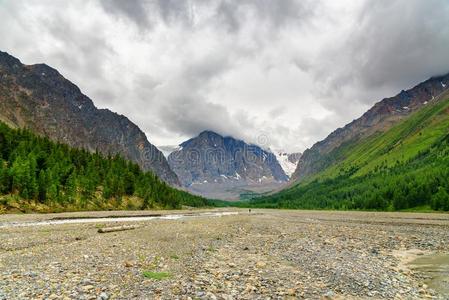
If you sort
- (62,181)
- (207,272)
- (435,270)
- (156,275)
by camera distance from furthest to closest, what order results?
(62,181) → (435,270) → (207,272) → (156,275)

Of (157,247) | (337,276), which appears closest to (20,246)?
(157,247)

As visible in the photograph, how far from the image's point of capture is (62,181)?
10000 cm

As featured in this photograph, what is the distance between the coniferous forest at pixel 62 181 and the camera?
257ft

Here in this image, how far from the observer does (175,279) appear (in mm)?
17203

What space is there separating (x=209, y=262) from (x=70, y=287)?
9.80m

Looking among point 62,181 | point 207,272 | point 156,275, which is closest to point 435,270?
point 207,272

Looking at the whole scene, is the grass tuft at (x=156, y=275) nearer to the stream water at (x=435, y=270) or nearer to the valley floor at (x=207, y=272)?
the valley floor at (x=207, y=272)

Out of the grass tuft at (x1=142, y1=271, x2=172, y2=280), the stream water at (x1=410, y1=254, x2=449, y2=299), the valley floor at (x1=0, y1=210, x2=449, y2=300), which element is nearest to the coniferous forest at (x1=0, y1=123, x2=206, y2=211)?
the valley floor at (x1=0, y1=210, x2=449, y2=300)

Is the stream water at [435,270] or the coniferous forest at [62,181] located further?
the coniferous forest at [62,181]

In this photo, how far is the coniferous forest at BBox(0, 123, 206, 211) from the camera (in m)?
78.3

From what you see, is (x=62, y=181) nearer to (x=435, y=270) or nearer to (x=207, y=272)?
(x=207, y=272)

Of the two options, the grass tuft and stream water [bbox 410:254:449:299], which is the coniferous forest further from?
stream water [bbox 410:254:449:299]

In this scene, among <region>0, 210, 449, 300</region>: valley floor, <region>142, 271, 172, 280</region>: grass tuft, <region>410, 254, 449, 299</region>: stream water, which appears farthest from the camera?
<region>410, 254, 449, 299</region>: stream water

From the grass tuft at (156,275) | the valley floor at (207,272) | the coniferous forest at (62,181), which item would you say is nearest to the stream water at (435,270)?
the valley floor at (207,272)
